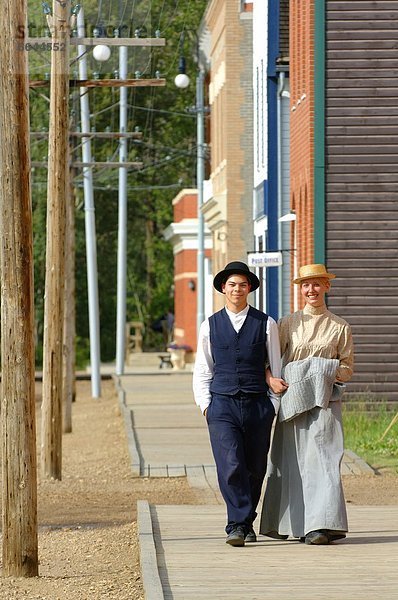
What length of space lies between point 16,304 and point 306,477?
2.28 m

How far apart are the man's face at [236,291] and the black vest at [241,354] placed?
0.28 ft

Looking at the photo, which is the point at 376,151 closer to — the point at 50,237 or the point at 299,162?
the point at 299,162

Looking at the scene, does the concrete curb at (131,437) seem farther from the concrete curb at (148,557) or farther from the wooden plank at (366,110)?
the concrete curb at (148,557)

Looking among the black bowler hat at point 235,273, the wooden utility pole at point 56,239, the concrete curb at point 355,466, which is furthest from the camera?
the wooden utility pole at point 56,239

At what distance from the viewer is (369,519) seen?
1366cm

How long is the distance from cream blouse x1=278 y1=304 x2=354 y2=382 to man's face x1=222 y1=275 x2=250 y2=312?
14.4 inches

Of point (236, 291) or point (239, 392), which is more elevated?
point (236, 291)

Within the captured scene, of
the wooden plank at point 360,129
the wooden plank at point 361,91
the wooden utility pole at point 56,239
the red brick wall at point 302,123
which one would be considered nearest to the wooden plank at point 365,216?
the red brick wall at point 302,123

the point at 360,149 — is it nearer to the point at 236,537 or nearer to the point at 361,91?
the point at 361,91

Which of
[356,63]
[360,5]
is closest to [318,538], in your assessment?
[356,63]

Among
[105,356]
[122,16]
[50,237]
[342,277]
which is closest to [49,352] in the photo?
[50,237]

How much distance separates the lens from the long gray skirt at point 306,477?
11.7 meters

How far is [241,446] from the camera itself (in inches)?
465

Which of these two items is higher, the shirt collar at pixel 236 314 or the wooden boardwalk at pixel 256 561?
the shirt collar at pixel 236 314
